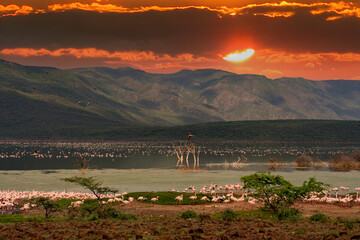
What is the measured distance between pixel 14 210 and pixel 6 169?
4674 centimetres

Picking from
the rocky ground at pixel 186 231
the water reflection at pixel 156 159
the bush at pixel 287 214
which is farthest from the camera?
the water reflection at pixel 156 159

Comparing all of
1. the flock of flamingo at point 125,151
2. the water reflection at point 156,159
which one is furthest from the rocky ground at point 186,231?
the flock of flamingo at point 125,151

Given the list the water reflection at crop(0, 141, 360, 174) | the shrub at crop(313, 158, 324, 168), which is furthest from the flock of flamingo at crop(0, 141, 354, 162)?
the shrub at crop(313, 158, 324, 168)

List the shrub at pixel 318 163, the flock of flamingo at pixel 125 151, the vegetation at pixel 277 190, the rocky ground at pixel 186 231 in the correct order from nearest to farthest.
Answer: the rocky ground at pixel 186 231
the vegetation at pixel 277 190
the shrub at pixel 318 163
the flock of flamingo at pixel 125 151

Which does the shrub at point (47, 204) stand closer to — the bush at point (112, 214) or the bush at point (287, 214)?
the bush at point (112, 214)

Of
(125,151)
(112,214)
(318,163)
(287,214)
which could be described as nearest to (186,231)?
(112,214)

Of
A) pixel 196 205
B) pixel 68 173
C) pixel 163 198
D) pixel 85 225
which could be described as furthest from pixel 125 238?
pixel 68 173

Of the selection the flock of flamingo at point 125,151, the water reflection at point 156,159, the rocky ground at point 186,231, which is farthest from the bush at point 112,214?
the flock of flamingo at point 125,151

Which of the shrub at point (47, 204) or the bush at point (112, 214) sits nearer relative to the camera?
the bush at point (112, 214)

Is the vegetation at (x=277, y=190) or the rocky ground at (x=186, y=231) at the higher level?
the vegetation at (x=277, y=190)

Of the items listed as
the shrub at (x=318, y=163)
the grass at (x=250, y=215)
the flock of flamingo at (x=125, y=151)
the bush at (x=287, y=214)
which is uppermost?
the flock of flamingo at (x=125, y=151)

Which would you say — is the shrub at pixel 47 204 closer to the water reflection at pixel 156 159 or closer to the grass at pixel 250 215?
the grass at pixel 250 215

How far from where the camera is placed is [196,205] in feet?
133

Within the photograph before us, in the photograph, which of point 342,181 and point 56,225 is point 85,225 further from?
point 342,181
